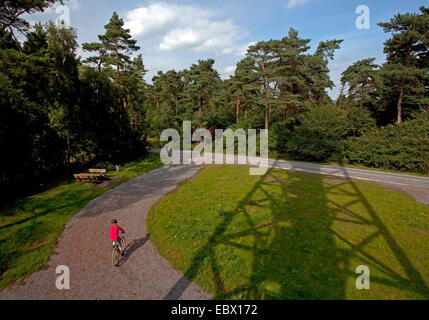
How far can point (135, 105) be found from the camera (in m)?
20.5

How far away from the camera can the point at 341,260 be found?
5680mm

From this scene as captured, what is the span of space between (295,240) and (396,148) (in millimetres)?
17401

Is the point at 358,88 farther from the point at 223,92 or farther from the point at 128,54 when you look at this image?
the point at 128,54

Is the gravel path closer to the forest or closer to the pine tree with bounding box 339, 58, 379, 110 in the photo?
the forest

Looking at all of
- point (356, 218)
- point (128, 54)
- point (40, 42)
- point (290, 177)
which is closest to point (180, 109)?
point (128, 54)

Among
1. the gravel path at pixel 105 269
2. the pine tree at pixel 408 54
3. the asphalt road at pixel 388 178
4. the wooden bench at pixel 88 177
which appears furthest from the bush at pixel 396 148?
the wooden bench at pixel 88 177

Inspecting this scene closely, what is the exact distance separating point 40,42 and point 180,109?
91.5 ft

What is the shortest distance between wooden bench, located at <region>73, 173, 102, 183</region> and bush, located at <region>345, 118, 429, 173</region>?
23.7 meters

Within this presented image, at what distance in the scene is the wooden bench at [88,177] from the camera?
43.9 feet

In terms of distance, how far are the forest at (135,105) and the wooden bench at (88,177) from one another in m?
1.88

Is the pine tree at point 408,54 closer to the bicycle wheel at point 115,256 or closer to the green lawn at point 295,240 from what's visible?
the green lawn at point 295,240

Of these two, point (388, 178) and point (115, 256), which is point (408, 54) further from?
point (115, 256)

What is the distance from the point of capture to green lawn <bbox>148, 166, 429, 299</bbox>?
15.9 feet

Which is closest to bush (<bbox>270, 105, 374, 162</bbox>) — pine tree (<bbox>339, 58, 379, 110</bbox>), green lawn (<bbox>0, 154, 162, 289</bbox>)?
pine tree (<bbox>339, 58, 379, 110</bbox>)
